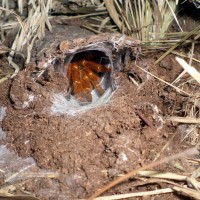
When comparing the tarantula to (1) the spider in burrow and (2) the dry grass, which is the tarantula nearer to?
(1) the spider in burrow

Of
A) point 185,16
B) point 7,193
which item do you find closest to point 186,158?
point 7,193

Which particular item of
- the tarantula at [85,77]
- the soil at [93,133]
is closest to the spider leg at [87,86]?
the tarantula at [85,77]

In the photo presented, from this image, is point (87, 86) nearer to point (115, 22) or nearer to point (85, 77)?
point (85, 77)

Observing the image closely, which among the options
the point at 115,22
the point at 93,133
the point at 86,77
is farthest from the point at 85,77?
the point at 93,133

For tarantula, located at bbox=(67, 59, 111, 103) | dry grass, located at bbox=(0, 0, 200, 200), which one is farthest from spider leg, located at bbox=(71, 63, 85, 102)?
dry grass, located at bbox=(0, 0, 200, 200)

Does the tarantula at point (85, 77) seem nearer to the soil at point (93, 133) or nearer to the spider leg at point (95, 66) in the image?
the spider leg at point (95, 66)
